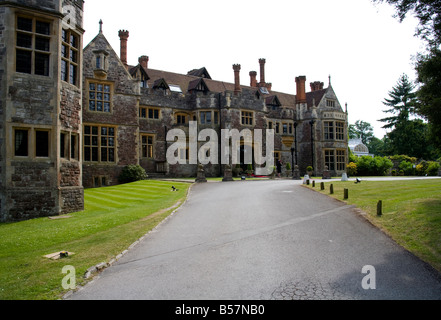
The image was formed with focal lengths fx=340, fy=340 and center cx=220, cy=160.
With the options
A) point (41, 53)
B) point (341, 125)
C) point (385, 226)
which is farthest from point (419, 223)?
→ point (341, 125)

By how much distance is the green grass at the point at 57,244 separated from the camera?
240 inches

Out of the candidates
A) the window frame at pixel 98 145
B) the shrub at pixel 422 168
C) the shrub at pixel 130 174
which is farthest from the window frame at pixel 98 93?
the shrub at pixel 422 168

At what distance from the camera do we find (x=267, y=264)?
690 cm

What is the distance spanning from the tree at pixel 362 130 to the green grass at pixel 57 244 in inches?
4354

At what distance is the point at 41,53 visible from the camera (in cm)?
1479

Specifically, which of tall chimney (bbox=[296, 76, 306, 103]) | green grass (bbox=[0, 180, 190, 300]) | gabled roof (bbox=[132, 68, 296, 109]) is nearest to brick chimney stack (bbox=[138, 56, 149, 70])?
gabled roof (bbox=[132, 68, 296, 109])

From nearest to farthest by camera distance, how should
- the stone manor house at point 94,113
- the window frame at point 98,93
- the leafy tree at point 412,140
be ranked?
1. the stone manor house at point 94,113
2. the window frame at point 98,93
3. the leafy tree at point 412,140

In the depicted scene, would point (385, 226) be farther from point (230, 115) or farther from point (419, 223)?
point (230, 115)

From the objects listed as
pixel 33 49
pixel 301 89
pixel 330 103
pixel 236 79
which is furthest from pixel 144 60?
pixel 330 103

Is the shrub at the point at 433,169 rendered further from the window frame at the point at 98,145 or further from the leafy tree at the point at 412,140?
the window frame at the point at 98,145

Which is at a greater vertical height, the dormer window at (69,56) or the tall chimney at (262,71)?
the tall chimney at (262,71)

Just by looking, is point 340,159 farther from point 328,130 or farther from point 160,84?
point 160,84

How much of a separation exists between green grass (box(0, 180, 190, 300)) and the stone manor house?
2.31 metres

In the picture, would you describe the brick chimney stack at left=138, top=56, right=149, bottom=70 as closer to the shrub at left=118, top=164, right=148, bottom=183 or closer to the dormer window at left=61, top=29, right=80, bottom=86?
the shrub at left=118, top=164, right=148, bottom=183
